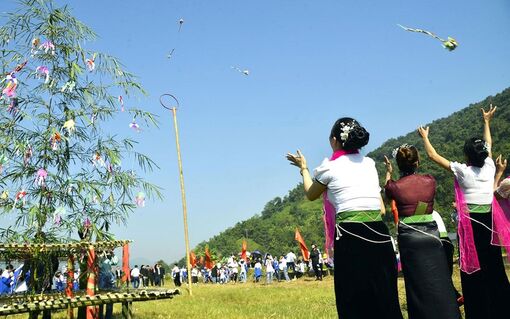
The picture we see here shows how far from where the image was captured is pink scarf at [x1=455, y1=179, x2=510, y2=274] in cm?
527

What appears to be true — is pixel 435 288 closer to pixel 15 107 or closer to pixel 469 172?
pixel 469 172

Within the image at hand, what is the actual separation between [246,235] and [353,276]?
12319cm

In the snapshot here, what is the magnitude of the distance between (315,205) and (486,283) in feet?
445

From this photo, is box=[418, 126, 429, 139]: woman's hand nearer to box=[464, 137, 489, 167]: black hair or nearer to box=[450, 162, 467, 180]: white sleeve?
box=[450, 162, 467, 180]: white sleeve

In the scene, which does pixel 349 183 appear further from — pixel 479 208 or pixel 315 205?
pixel 315 205

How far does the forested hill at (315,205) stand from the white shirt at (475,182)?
64253mm

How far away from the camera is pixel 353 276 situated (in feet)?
12.6

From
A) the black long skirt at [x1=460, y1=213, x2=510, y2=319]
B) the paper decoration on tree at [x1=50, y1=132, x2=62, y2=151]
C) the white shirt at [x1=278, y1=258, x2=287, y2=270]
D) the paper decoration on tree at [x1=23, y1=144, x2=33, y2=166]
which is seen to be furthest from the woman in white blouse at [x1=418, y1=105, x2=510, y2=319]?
the white shirt at [x1=278, y1=258, x2=287, y2=270]

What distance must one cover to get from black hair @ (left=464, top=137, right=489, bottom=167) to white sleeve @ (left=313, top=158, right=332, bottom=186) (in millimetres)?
2237

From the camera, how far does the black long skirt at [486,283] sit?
16.8 feet

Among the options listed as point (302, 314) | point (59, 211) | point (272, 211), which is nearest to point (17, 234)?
point (59, 211)

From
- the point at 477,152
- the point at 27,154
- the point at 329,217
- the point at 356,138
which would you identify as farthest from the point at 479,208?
the point at 27,154

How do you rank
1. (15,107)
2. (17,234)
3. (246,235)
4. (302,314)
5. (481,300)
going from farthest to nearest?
(246,235), (302,314), (15,107), (17,234), (481,300)

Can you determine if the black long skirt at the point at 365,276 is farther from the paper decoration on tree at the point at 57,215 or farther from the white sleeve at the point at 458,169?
the paper decoration on tree at the point at 57,215
